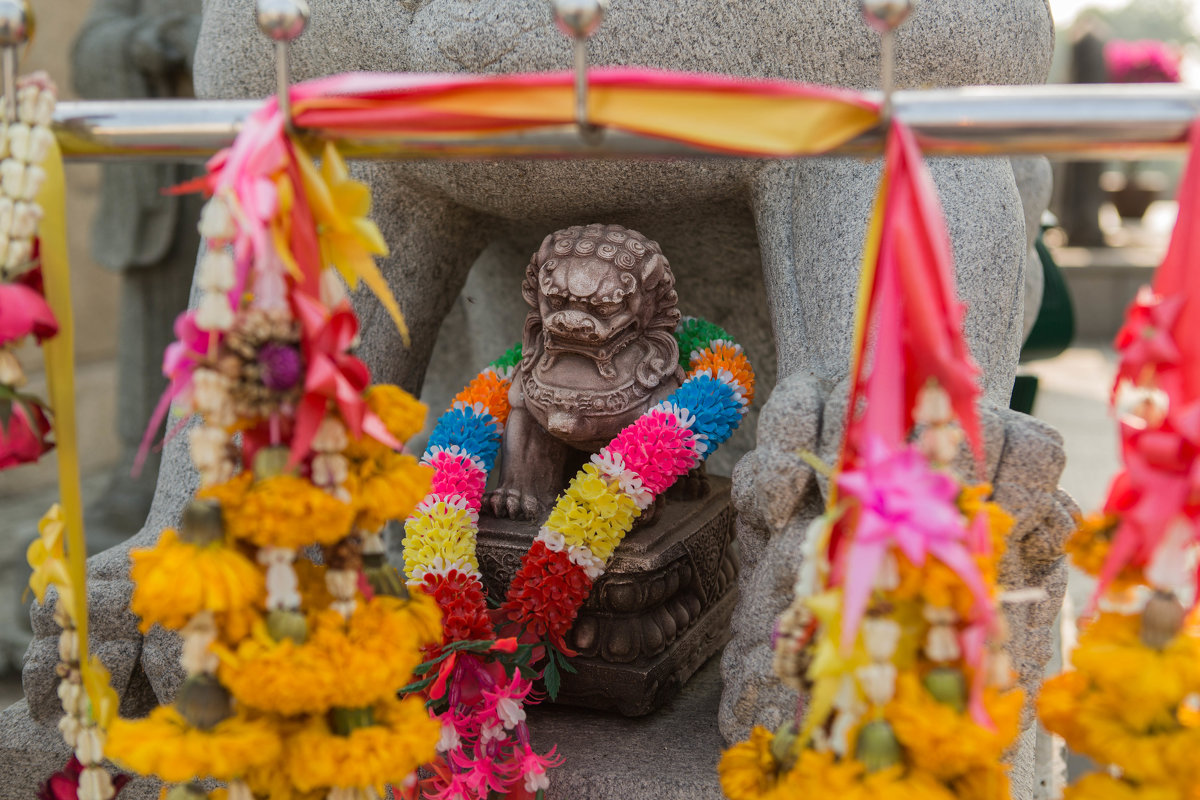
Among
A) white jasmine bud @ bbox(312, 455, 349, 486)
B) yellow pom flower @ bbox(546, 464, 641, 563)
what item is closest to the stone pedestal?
yellow pom flower @ bbox(546, 464, 641, 563)

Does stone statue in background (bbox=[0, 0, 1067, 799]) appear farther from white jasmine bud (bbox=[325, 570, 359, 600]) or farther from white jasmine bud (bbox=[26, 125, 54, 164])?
white jasmine bud (bbox=[26, 125, 54, 164])

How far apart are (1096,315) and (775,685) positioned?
8351 mm

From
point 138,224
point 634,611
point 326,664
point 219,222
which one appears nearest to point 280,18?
point 219,222

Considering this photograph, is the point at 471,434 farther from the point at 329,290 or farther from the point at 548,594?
the point at 329,290

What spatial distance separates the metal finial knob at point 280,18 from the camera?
93cm

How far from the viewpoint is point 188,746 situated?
Result: 936mm

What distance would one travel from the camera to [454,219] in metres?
1.97

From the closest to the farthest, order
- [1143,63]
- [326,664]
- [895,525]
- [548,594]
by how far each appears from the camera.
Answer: [895,525] → [326,664] → [548,594] → [1143,63]

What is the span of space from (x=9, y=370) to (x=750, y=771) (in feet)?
2.48

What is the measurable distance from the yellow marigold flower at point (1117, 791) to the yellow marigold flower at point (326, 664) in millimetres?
579

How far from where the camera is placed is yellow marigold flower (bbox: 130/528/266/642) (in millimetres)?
908

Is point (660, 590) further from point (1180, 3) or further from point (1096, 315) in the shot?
point (1180, 3)

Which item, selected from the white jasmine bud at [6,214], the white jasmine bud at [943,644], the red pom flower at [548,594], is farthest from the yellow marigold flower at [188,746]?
the red pom flower at [548,594]

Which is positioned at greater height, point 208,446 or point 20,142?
point 20,142
